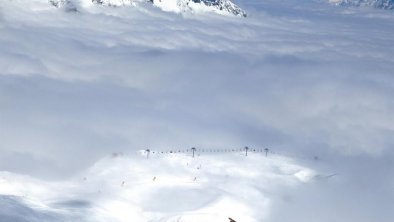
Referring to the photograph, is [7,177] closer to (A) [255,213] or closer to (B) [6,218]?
(B) [6,218]

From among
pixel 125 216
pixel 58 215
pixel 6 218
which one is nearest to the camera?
pixel 6 218

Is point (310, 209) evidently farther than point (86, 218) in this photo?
Yes

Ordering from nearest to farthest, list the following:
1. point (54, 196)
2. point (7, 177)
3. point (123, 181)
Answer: point (54, 196) → point (7, 177) → point (123, 181)

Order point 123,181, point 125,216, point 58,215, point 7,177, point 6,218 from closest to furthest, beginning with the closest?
point 6,218, point 58,215, point 125,216, point 7,177, point 123,181

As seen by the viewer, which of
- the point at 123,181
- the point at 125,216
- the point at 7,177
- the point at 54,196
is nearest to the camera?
the point at 125,216

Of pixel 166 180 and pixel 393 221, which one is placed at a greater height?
pixel 166 180

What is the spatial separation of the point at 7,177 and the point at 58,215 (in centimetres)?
4633

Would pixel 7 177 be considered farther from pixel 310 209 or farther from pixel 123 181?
→ pixel 310 209

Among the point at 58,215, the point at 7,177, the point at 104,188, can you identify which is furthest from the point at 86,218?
the point at 7,177

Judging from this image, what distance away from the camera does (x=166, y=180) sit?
7835 inches

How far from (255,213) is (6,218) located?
79.7 m

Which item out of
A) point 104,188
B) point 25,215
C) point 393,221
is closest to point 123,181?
point 104,188

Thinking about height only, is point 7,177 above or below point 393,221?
above

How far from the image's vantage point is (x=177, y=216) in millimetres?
149625
